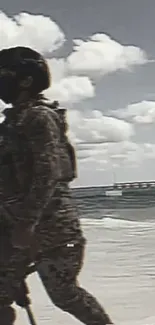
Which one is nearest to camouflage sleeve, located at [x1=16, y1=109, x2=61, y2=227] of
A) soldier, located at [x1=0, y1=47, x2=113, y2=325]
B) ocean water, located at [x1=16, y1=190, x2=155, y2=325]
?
soldier, located at [x1=0, y1=47, x2=113, y2=325]

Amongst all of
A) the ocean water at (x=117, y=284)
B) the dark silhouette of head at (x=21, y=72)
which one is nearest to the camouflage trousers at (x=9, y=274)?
the dark silhouette of head at (x=21, y=72)

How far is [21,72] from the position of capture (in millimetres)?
3711

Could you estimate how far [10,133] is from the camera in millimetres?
3629

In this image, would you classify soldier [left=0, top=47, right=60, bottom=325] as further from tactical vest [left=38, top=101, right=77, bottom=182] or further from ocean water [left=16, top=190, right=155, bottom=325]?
ocean water [left=16, top=190, right=155, bottom=325]

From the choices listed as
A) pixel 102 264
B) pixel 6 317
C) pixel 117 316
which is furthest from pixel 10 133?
pixel 102 264

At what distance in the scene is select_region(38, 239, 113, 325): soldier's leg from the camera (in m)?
3.71

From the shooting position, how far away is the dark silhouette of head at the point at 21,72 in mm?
3703

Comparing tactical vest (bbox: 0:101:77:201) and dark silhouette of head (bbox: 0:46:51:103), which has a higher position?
dark silhouette of head (bbox: 0:46:51:103)

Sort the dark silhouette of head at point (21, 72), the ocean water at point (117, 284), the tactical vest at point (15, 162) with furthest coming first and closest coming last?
the ocean water at point (117, 284)
the dark silhouette of head at point (21, 72)
the tactical vest at point (15, 162)

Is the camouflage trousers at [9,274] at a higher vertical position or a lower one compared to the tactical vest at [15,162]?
lower

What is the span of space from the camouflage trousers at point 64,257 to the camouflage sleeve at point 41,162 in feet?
0.70

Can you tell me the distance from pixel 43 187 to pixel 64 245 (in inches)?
15.6

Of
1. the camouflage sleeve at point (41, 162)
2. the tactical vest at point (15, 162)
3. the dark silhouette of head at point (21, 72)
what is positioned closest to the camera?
the camouflage sleeve at point (41, 162)

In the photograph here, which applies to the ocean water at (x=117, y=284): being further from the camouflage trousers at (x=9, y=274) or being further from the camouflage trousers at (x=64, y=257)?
the camouflage trousers at (x=9, y=274)
